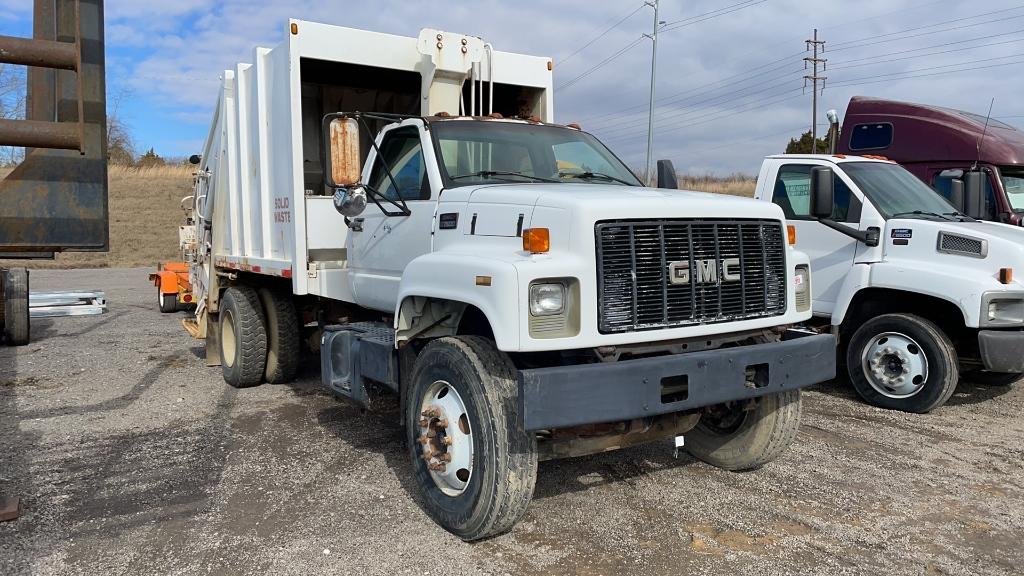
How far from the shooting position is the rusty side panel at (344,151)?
4.35 m

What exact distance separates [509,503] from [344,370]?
1.97m

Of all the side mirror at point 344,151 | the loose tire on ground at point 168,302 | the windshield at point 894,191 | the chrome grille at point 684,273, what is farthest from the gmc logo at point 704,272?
the loose tire on ground at point 168,302

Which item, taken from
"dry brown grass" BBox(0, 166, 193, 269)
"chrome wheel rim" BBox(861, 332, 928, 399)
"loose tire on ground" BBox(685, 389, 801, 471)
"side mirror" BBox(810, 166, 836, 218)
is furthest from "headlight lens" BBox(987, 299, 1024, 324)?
"dry brown grass" BBox(0, 166, 193, 269)

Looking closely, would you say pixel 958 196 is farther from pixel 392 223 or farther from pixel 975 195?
pixel 392 223

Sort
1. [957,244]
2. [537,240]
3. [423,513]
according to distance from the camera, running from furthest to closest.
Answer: [957,244] → [423,513] → [537,240]

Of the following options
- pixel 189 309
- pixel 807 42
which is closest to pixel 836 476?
pixel 189 309

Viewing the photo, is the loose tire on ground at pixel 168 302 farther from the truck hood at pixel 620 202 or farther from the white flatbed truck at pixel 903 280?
the truck hood at pixel 620 202

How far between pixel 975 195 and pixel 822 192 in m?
2.48

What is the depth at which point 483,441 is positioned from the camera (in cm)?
365

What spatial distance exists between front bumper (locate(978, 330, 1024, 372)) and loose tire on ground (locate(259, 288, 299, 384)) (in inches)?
232

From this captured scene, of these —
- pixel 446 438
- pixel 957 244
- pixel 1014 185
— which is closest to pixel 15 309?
pixel 446 438

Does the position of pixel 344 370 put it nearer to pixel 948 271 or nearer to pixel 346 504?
Answer: pixel 346 504

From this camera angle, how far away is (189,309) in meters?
13.8

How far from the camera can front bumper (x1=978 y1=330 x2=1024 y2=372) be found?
5875 mm
